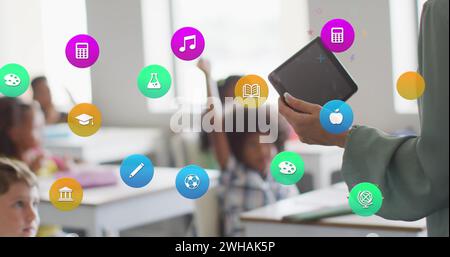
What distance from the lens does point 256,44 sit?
113cm

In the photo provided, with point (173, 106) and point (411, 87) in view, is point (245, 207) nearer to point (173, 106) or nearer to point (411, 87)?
point (173, 106)

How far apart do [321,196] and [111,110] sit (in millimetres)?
661

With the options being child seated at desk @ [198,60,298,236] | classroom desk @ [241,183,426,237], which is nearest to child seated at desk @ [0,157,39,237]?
child seated at desk @ [198,60,298,236]

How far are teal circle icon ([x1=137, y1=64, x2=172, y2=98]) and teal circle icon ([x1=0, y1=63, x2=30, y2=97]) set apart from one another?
18 cm

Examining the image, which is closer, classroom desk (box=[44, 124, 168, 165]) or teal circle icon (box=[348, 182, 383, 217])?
teal circle icon (box=[348, 182, 383, 217])

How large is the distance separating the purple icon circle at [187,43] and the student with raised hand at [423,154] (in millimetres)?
269

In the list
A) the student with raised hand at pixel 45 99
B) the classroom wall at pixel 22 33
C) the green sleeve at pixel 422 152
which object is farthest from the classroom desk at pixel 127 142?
the green sleeve at pixel 422 152

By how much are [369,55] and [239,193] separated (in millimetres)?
1089

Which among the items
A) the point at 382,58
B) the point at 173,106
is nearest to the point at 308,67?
the point at 382,58

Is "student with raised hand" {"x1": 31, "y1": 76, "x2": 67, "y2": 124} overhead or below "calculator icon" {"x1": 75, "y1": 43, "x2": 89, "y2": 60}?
below

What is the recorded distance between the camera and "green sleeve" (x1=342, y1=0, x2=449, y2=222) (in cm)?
80

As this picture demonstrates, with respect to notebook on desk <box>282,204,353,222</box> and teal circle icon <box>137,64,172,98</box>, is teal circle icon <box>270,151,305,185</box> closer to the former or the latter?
teal circle icon <box>137,64,172,98</box>

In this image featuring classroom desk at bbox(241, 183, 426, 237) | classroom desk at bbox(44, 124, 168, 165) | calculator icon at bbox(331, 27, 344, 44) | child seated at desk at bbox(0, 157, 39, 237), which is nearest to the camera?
calculator icon at bbox(331, 27, 344, 44)

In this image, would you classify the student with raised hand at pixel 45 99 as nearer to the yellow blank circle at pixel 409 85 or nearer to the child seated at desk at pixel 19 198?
the child seated at desk at pixel 19 198
